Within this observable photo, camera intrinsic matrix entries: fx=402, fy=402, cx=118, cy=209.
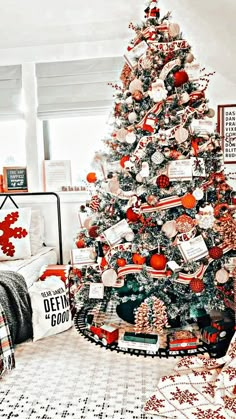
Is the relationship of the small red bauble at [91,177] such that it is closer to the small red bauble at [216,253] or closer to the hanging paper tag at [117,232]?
the hanging paper tag at [117,232]

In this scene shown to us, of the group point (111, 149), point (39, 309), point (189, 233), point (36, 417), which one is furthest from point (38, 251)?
point (36, 417)

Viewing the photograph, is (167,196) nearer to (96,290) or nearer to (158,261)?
(158,261)

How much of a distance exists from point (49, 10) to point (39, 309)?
221 centimetres

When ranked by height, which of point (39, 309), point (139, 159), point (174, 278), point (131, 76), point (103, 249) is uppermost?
point (131, 76)

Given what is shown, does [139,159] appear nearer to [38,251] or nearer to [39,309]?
[39,309]

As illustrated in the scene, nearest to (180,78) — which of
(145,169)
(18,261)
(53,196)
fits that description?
(145,169)

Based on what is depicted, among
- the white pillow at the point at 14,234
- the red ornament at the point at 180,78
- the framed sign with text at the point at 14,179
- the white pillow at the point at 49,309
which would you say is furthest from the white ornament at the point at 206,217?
the framed sign with text at the point at 14,179

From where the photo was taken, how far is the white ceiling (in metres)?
2.92

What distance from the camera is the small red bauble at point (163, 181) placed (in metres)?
2.47

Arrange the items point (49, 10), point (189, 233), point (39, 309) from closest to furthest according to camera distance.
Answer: point (189, 233) < point (39, 309) < point (49, 10)

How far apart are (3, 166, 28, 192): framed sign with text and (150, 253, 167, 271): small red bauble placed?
1.85 metres

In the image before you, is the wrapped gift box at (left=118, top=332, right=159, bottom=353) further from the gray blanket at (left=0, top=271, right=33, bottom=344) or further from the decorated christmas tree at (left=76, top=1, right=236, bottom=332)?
the gray blanket at (left=0, top=271, right=33, bottom=344)

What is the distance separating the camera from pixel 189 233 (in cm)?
245

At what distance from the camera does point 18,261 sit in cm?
331
